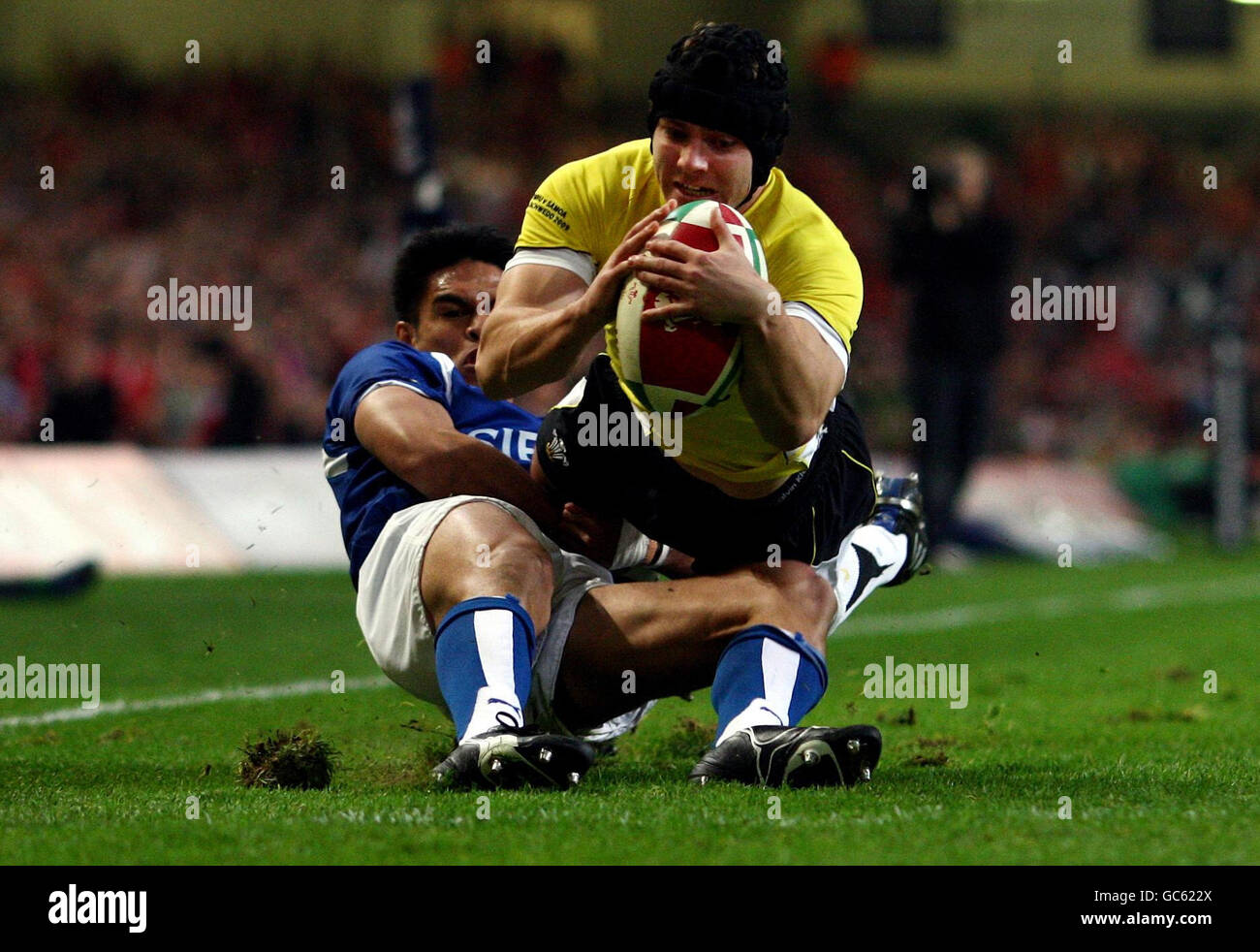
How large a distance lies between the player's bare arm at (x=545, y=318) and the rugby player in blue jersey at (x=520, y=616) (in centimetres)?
46

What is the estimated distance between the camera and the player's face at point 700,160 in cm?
445

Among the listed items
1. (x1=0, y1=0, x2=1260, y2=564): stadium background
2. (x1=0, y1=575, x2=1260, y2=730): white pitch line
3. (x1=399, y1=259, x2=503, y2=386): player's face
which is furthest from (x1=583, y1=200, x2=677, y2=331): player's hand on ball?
(x1=0, y1=0, x2=1260, y2=564): stadium background

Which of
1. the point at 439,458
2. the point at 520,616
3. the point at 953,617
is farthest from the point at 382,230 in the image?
the point at 520,616

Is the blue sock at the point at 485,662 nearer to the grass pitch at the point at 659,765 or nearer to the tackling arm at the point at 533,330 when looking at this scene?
the grass pitch at the point at 659,765

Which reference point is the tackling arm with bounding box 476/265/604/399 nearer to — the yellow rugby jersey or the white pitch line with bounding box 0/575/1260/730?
the yellow rugby jersey

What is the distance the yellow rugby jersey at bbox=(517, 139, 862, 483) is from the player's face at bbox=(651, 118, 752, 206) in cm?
16

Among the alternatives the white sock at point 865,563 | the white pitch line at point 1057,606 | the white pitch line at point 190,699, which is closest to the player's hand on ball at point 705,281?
the white sock at point 865,563

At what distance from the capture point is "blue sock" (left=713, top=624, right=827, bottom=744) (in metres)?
Result: 4.53

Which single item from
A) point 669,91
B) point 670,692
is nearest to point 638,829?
point 670,692

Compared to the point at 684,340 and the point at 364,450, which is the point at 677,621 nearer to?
the point at 684,340

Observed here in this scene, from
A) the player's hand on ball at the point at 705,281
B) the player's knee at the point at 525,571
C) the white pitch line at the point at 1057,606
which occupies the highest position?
the player's hand on ball at the point at 705,281

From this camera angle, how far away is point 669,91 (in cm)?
443

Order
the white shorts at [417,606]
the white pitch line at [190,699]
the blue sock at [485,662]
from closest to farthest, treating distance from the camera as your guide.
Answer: the blue sock at [485,662] < the white shorts at [417,606] < the white pitch line at [190,699]
